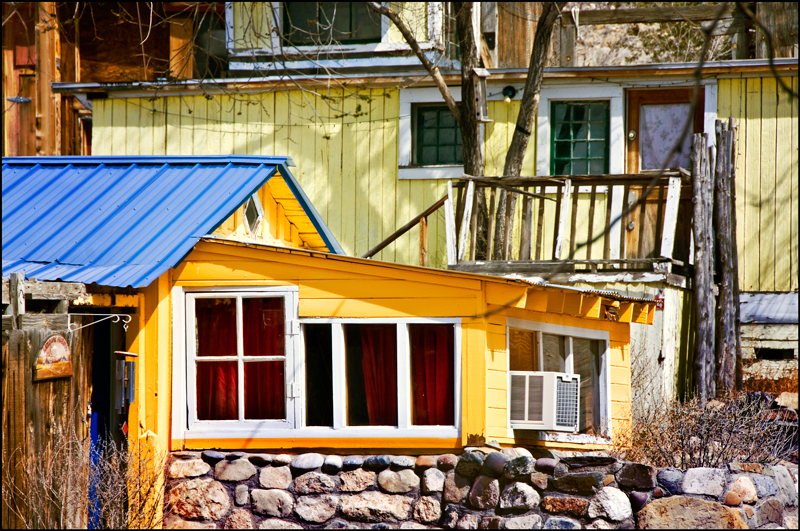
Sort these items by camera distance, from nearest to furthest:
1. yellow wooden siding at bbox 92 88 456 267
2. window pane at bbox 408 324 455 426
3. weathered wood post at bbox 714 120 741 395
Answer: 1. window pane at bbox 408 324 455 426
2. weathered wood post at bbox 714 120 741 395
3. yellow wooden siding at bbox 92 88 456 267

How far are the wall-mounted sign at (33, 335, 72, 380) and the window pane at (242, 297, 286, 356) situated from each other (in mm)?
1555

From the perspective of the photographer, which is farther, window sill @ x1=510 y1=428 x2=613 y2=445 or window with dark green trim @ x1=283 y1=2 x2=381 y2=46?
window with dark green trim @ x1=283 y1=2 x2=381 y2=46

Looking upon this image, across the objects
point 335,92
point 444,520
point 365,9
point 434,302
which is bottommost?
point 444,520

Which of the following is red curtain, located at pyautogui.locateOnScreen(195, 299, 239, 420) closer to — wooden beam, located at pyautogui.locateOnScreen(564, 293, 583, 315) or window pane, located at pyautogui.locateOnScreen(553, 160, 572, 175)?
wooden beam, located at pyautogui.locateOnScreen(564, 293, 583, 315)

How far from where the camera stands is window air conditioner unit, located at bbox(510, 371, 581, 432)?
6.96m

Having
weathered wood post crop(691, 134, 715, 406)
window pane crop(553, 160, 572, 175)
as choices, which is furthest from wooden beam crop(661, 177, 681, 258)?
window pane crop(553, 160, 572, 175)

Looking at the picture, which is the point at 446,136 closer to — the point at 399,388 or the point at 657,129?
the point at 657,129

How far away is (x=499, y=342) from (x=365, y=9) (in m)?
7.71

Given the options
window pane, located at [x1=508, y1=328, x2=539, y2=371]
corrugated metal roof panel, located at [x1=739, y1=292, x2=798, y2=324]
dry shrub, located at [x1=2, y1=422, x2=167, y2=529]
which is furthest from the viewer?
corrugated metal roof panel, located at [x1=739, y1=292, x2=798, y2=324]

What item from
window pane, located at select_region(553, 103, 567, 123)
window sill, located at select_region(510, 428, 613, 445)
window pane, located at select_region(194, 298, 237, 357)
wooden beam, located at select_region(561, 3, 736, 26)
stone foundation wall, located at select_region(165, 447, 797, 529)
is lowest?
stone foundation wall, located at select_region(165, 447, 797, 529)

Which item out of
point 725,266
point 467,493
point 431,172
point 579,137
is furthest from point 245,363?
point 579,137

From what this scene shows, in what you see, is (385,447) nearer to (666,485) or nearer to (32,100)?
(666,485)

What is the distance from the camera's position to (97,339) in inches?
294

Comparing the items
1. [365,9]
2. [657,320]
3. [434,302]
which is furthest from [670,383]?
[365,9]
